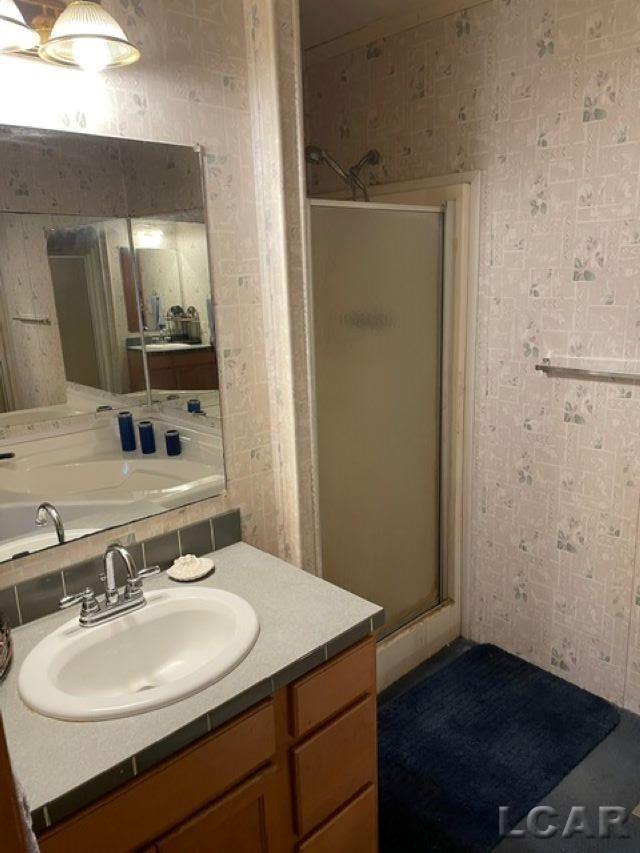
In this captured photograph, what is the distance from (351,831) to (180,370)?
1181 mm

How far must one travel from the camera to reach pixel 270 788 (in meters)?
1.26

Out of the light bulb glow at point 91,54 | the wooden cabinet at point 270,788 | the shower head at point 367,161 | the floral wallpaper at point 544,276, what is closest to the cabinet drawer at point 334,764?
the wooden cabinet at point 270,788

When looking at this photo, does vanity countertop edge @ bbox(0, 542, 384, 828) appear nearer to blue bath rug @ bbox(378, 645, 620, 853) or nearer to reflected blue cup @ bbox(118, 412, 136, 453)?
reflected blue cup @ bbox(118, 412, 136, 453)

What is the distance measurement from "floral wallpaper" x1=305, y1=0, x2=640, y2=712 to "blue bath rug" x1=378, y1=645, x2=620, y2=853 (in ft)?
0.47

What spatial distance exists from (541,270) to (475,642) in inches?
58.9

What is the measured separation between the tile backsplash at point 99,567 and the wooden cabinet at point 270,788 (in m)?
Result: 0.51

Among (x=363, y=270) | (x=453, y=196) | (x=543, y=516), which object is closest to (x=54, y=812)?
(x=363, y=270)

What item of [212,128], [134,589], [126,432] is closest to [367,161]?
[212,128]

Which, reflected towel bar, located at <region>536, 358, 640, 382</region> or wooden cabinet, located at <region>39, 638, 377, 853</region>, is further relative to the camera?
reflected towel bar, located at <region>536, 358, 640, 382</region>

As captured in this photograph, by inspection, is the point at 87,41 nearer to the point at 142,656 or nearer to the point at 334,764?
the point at 142,656

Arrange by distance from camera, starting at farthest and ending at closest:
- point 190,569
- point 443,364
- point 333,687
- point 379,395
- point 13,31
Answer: point 443,364
point 379,395
point 190,569
point 333,687
point 13,31

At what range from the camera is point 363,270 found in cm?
207

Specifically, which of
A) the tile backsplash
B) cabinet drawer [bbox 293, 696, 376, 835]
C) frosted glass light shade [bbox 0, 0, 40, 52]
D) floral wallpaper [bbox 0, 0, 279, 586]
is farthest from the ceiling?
cabinet drawer [bbox 293, 696, 376, 835]

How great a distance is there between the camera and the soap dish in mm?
1526
